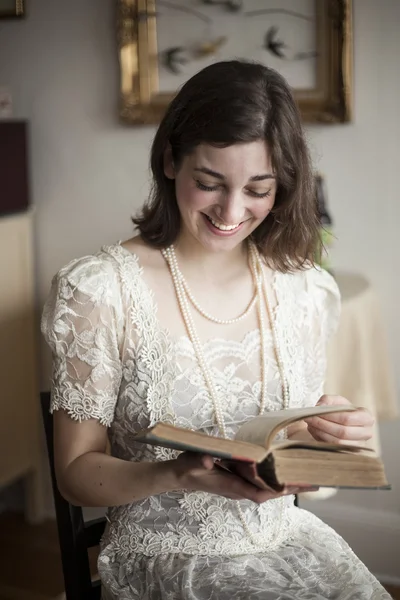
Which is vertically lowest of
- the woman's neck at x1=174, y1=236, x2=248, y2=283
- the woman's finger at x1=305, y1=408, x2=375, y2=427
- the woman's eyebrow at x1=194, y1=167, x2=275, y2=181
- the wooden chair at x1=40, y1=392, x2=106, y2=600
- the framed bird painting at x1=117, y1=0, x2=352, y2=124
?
the wooden chair at x1=40, y1=392, x2=106, y2=600

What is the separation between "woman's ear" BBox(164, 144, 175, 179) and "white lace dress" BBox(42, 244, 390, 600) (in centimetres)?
16

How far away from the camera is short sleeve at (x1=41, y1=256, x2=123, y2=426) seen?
133cm

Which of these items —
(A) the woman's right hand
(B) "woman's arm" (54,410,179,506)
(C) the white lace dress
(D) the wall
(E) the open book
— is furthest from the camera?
(D) the wall

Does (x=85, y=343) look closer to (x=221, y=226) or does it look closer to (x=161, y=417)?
(x=161, y=417)

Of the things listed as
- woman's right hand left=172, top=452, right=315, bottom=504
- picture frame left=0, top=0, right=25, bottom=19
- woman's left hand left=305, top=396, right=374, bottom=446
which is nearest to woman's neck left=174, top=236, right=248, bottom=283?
woman's left hand left=305, top=396, right=374, bottom=446

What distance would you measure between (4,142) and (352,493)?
1631mm

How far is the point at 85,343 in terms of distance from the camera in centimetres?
134

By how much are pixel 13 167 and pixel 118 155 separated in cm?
36

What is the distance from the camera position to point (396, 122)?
246 cm

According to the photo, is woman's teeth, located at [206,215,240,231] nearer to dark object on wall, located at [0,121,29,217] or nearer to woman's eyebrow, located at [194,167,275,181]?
woman's eyebrow, located at [194,167,275,181]

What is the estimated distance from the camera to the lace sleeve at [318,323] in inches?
63.0

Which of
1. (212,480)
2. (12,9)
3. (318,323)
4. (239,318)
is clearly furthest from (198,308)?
(12,9)

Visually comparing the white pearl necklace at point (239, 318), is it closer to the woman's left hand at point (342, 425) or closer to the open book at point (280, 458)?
the woman's left hand at point (342, 425)

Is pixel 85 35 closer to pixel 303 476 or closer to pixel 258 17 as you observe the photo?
pixel 258 17
